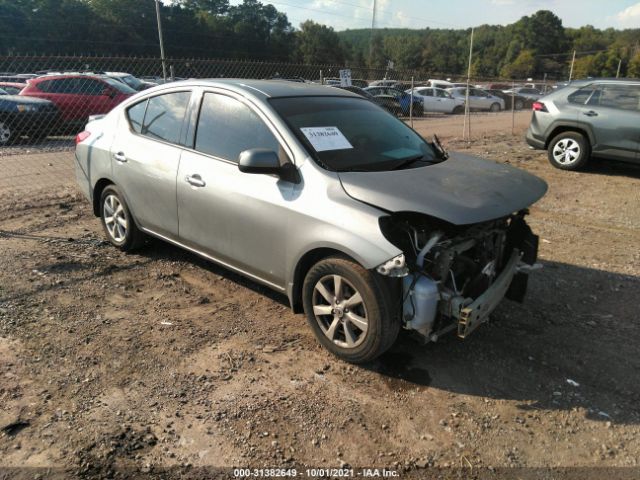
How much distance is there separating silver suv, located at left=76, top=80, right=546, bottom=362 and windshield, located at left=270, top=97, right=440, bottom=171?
0.04 feet

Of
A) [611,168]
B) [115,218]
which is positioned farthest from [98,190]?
[611,168]

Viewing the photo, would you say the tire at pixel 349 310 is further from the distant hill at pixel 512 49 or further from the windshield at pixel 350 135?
the distant hill at pixel 512 49

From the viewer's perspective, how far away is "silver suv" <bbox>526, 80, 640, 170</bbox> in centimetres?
893

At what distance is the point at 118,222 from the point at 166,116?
1.31 meters

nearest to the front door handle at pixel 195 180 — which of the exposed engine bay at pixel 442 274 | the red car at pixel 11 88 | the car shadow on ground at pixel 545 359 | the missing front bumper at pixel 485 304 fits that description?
the exposed engine bay at pixel 442 274

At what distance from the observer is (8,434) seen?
9.04 feet

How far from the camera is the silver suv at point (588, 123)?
29.3ft

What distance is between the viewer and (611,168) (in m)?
10.3

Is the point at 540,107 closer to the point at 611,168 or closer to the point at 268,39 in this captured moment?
the point at 611,168

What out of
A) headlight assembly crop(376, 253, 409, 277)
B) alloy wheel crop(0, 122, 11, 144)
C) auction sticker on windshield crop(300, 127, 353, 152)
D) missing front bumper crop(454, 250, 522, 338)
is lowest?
alloy wheel crop(0, 122, 11, 144)

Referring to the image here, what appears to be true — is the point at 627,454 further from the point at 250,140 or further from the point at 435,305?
the point at 250,140

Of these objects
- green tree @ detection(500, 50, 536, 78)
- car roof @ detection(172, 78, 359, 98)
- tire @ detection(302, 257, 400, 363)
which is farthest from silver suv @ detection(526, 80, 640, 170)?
green tree @ detection(500, 50, 536, 78)

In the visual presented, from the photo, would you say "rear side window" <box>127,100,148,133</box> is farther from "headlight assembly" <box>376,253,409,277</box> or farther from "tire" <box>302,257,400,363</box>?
"headlight assembly" <box>376,253,409,277</box>

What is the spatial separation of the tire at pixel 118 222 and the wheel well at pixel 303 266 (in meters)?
2.16
